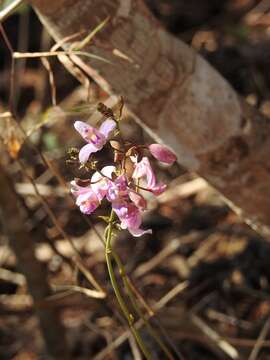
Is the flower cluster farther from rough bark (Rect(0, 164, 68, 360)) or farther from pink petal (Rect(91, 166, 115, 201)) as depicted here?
rough bark (Rect(0, 164, 68, 360))

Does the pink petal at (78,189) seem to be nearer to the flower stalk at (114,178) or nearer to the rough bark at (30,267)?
the flower stalk at (114,178)

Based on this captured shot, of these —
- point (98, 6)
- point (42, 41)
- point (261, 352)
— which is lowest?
point (261, 352)

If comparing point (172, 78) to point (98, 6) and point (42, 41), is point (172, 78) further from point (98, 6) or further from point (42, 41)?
point (42, 41)

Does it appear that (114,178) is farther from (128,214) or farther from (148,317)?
(148,317)

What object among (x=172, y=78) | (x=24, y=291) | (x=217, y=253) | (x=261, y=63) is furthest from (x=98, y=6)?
(x=261, y=63)

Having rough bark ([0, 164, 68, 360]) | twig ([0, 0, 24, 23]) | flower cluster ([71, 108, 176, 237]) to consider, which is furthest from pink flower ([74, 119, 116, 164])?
rough bark ([0, 164, 68, 360])

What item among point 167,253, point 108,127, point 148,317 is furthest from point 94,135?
point 167,253

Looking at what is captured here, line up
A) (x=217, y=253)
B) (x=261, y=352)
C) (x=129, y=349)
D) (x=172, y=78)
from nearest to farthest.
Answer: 1. (x=172, y=78)
2. (x=261, y=352)
3. (x=129, y=349)
4. (x=217, y=253)
